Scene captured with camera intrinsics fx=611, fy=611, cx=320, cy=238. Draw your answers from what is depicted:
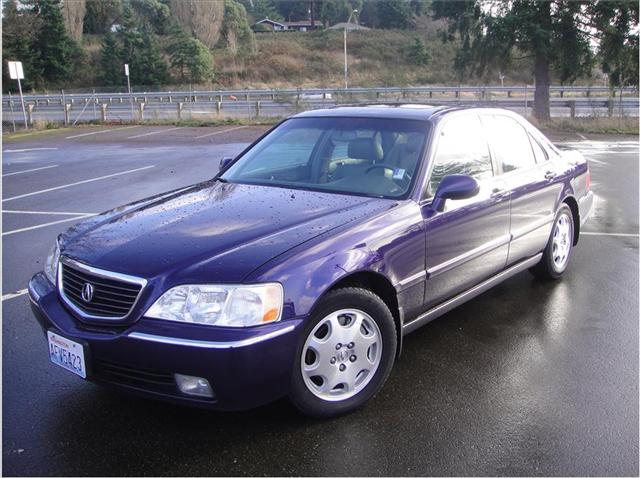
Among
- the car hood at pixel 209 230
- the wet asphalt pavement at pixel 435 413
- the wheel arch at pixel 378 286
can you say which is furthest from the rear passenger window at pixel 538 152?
the wheel arch at pixel 378 286

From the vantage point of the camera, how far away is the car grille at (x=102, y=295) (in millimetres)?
2875

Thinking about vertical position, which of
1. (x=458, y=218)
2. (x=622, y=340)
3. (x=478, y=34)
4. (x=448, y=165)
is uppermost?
(x=478, y=34)

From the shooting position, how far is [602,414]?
323cm

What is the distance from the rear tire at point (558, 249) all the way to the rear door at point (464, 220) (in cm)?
98

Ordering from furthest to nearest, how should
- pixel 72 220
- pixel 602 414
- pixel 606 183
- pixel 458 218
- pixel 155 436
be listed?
1. pixel 606 183
2. pixel 72 220
3. pixel 458 218
4. pixel 602 414
5. pixel 155 436

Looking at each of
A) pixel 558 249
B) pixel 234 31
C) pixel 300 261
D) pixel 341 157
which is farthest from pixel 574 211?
pixel 234 31

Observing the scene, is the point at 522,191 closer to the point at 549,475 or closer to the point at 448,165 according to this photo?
the point at 448,165

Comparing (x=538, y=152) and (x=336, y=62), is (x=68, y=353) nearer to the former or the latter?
(x=538, y=152)

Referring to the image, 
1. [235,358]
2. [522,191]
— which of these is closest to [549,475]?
[235,358]

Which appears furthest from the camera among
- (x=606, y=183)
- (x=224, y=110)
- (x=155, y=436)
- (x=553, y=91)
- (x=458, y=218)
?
(x=553, y=91)

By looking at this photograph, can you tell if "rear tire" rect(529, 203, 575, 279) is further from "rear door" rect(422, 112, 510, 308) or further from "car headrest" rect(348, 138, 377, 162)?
"car headrest" rect(348, 138, 377, 162)

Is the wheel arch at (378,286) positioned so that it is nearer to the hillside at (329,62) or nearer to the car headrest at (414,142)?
the car headrest at (414,142)

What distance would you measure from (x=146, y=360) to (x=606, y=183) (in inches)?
399

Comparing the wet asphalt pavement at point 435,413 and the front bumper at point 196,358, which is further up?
the front bumper at point 196,358
